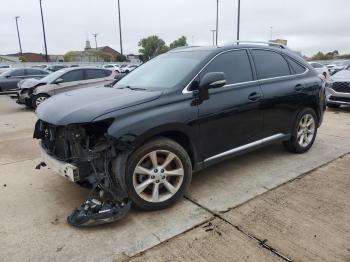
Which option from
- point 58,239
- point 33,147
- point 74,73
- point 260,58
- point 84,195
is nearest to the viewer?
point 58,239

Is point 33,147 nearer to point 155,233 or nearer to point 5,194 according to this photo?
point 5,194

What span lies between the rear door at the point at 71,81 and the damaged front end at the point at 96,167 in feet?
26.3

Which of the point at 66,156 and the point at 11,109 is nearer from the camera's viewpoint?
the point at 66,156

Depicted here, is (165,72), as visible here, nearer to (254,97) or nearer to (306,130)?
(254,97)

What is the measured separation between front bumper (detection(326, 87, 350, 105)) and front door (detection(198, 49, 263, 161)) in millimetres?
6655

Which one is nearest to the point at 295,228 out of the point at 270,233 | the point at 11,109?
the point at 270,233

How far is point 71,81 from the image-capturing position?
36.5 ft

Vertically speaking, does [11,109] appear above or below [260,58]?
below

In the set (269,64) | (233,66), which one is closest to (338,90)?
(269,64)

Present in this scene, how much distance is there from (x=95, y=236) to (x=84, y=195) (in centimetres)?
94

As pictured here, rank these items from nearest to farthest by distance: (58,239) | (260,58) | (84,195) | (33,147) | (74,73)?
(58,239)
(84,195)
(260,58)
(33,147)
(74,73)

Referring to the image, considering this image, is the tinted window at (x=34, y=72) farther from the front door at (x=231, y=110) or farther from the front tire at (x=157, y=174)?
the front tire at (x=157, y=174)

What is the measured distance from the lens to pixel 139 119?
325cm

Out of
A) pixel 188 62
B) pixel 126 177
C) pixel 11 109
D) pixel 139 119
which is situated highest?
pixel 188 62
